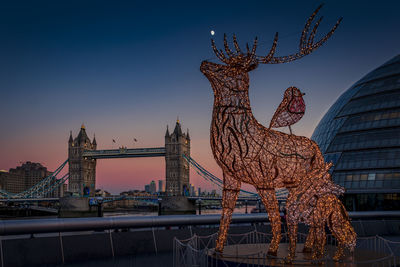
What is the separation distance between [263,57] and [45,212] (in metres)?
62.0

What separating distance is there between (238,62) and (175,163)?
247 feet

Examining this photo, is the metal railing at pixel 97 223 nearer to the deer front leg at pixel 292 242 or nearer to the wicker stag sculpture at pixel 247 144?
the wicker stag sculpture at pixel 247 144

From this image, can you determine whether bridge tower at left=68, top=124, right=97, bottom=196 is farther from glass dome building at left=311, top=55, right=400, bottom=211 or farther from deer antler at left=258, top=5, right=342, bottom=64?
deer antler at left=258, top=5, right=342, bottom=64

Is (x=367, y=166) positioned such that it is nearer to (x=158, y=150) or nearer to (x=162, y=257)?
(x=162, y=257)

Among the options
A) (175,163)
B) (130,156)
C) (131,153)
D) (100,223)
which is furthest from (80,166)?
(100,223)

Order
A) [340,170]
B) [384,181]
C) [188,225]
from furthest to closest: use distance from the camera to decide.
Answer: [340,170] → [384,181] → [188,225]

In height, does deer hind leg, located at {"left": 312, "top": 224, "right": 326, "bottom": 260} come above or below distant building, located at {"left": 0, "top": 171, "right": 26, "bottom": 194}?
above

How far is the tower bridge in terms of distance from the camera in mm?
79812

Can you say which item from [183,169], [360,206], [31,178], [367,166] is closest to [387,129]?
[367,166]

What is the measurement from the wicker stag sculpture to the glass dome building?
1842cm

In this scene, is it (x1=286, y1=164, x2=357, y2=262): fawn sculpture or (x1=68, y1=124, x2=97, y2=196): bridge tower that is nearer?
(x1=286, y1=164, x2=357, y2=262): fawn sculpture

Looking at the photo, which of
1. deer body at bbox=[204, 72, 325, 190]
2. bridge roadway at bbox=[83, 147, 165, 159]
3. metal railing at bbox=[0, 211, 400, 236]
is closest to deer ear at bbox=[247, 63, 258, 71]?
deer body at bbox=[204, 72, 325, 190]

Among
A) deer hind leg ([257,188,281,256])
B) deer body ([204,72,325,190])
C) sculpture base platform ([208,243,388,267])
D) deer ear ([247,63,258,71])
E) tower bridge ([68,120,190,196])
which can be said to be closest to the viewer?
sculpture base platform ([208,243,388,267])

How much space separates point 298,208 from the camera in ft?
23.5
